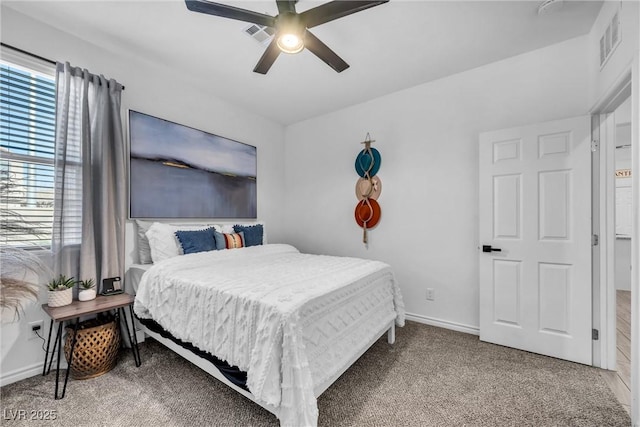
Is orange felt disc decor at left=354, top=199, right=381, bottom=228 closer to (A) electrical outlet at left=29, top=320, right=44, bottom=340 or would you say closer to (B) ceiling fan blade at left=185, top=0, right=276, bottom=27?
(B) ceiling fan blade at left=185, top=0, right=276, bottom=27

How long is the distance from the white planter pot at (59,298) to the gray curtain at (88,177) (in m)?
0.22

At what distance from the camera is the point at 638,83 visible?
58.6 inches

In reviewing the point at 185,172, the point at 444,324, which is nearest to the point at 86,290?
the point at 185,172

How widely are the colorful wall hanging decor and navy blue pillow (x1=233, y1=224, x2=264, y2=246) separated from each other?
1289mm

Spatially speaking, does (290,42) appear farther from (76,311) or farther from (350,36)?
(76,311)

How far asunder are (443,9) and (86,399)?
3696mm

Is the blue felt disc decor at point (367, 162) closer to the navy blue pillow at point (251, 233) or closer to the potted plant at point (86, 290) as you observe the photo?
the navy blue pillow at point (251, 233)

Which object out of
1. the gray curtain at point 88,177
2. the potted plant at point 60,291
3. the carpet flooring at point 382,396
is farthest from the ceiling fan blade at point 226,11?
the carpet flooring at point 382,396

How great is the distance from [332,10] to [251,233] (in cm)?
247

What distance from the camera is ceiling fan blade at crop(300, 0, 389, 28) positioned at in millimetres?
1519

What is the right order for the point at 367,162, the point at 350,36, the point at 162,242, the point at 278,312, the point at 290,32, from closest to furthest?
the point at 278,312 → the point at 290,32 → the point at 350,36 → the point at 162,242 → the point at 367,162

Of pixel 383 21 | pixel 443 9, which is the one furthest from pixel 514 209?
pixel 383 21

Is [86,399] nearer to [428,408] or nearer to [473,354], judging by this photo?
[428,408]

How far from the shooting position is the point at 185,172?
3043 mm
